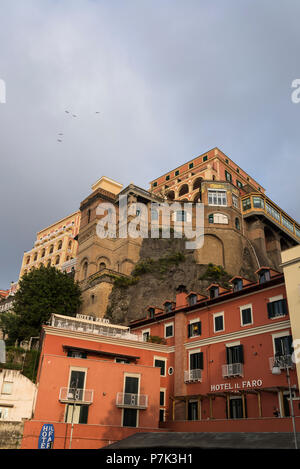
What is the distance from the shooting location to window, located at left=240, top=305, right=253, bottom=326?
34.1 metres

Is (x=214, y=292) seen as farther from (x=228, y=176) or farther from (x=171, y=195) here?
(x=171, y=195)

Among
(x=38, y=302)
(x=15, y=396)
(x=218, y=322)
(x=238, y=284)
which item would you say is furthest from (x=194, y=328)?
(x=38, y=302)

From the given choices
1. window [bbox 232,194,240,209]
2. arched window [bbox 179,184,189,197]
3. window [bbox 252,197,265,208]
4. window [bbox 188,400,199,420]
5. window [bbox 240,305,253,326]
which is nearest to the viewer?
window [bbox 240,305,253,326]

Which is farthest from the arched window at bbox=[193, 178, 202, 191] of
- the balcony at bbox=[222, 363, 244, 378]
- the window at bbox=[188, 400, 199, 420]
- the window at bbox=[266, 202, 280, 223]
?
the balcony at bbox=[222, 363, 244, 378]

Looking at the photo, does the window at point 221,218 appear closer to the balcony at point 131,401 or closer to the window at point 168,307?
the window at point 168,307

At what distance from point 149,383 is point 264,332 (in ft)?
34.9

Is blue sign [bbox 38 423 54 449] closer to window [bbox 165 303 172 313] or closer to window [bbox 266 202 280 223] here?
window [bbox 165 303 172 313]

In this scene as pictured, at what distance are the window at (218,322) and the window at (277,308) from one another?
4.78 m

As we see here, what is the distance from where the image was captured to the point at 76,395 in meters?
32.0

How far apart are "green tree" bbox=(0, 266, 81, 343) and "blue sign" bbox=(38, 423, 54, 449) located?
64.7 feet

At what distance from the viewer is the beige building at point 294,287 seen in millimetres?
27906

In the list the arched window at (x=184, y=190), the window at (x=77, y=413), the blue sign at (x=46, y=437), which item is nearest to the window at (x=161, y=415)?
the window at (x=77, y=413)
